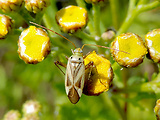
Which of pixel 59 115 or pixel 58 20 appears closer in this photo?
pixel 58 20

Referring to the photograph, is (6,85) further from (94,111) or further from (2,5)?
(2,5)

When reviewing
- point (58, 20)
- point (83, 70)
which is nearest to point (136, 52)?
point (83, 70)

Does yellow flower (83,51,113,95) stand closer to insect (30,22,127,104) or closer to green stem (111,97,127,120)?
insect (30,22,127,104)

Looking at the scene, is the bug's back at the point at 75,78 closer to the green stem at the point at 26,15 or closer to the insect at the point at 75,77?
the insect at the point at 75,77

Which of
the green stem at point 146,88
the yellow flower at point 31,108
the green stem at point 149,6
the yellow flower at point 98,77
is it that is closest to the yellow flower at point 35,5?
the yellow flower at point 98,77

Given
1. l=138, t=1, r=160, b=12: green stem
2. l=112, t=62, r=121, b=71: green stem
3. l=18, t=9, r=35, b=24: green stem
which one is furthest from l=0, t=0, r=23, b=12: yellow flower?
l=138, t=1, r=160, b=12: green stem

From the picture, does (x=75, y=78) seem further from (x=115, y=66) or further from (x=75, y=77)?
(x=115, y=66)

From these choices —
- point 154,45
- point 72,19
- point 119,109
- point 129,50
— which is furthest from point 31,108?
point 154,45
